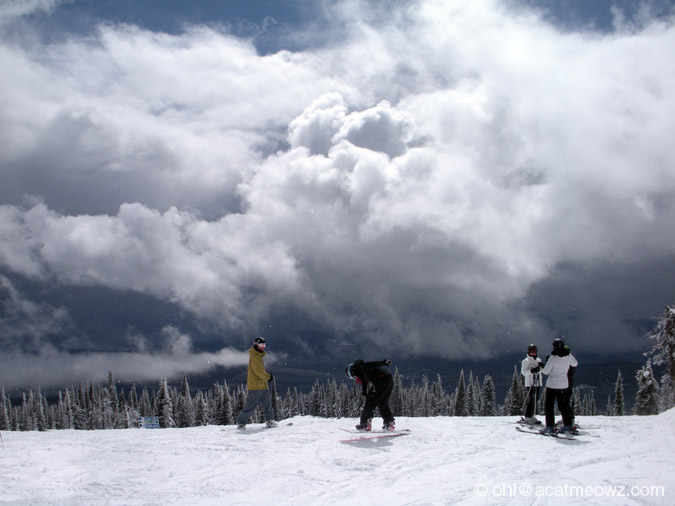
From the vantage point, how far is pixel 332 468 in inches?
415

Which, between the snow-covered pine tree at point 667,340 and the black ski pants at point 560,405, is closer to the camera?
the black ski pants at point 560,405

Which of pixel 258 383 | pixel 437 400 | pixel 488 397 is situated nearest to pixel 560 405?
pixel 258 383

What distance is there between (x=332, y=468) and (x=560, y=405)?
8139mm

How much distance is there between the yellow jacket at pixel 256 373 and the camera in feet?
55.7

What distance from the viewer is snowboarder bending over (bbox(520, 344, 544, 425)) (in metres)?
17.3

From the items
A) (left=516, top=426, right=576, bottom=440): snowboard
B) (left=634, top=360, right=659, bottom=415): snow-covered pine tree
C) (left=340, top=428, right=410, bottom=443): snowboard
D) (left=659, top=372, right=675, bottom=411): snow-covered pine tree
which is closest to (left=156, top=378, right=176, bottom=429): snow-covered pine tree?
(left=634, top=360, right=659, bottom=415): snow-covered pine tree

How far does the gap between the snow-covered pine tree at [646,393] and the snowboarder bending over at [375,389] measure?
1478 inches

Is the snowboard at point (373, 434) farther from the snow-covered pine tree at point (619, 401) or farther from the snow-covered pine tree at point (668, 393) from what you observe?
the snow-covered pine tree at point (619, 401)

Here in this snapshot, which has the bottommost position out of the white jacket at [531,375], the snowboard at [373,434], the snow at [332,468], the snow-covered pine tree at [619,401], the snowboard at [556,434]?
the snow-covered pine tree at [619,401]

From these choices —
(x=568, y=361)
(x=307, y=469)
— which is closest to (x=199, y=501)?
(x=307, y=469)

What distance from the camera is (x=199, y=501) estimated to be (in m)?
8.30

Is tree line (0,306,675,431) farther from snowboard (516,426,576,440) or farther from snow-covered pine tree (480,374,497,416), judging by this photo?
snowboard (516,426,576,440)

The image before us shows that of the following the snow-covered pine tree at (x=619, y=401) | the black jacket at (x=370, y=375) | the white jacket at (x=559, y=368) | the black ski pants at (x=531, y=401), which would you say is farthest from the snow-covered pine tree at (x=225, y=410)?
the white jacket at (x=559, y=368)

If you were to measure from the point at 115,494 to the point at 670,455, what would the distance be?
38.1ft
